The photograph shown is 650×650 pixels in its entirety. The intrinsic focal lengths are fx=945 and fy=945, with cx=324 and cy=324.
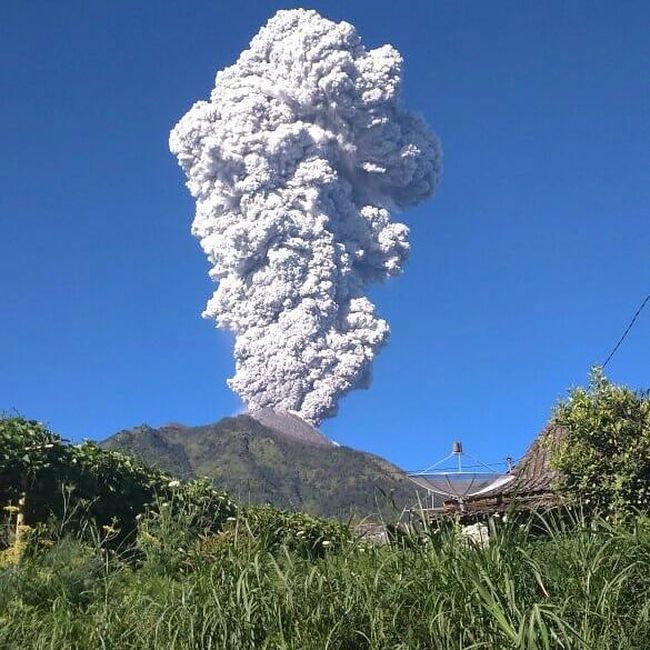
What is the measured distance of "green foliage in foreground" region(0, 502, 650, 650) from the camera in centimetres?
488

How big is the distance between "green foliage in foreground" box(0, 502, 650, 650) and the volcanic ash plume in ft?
364

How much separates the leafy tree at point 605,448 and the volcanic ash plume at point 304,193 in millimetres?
99903

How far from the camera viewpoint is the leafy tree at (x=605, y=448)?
54.7ft

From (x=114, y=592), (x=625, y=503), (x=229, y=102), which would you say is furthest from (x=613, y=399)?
(x=229, y=102)

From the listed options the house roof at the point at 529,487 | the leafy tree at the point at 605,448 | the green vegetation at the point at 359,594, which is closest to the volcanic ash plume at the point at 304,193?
the house roof at the point at 529,487

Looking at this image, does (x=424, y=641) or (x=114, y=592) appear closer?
(x=424, y=641)

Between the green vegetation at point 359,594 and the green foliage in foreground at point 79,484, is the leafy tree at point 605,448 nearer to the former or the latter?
the green foliage in foreground at point 79,484

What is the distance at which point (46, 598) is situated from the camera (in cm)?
725

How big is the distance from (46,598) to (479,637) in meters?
3.81

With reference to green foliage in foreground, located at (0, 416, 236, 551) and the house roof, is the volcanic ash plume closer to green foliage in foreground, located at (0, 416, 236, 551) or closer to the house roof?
the house roof

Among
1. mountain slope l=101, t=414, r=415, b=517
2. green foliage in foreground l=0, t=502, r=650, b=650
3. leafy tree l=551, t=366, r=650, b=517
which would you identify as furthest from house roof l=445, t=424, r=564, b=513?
mountain slope l=101, t=414, r=415, b=517

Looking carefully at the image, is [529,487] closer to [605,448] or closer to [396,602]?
[605,448]

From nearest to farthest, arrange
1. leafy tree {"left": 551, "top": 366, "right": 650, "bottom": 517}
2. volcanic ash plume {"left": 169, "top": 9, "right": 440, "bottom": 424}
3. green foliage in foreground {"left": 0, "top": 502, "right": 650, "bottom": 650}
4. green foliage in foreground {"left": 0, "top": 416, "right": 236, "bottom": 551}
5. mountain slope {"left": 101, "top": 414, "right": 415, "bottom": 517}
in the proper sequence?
1. green foliage in foreground {"left": 0, "top": 502, "right": 650, "bottom": 650}
2. green foliage in foreground {"left": 0, "top": 416, "right": 236, "bottom": 551}
3. leafy tree {"left": 551, "top": 366, "right": 650, "bottom": 517}
4. mountain slope {"left": 101, "top": 414, "right": 415, "bottom": 517}
5. volcanic ash plume {"left": 169, "top": 9, "right": 440, "bottom": 424}

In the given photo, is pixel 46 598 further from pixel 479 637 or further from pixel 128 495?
pixel 128 495
